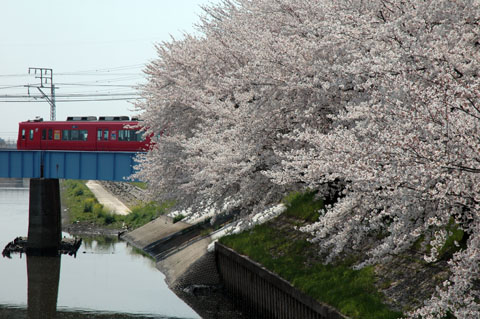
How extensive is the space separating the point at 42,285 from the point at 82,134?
15.4 meters

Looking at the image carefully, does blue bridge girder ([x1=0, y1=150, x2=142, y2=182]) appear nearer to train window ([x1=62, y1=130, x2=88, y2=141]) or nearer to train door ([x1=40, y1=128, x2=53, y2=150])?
train door ([x1=40, y1=128, x2=53, y2=150])

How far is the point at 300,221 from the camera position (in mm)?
27828

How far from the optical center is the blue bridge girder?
4319 centimetres

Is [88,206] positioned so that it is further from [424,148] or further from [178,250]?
[424,148]

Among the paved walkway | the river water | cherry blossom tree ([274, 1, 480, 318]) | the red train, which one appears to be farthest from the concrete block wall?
the paved walkway

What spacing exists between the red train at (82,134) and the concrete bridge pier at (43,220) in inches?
125

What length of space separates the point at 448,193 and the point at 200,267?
23.2 meters

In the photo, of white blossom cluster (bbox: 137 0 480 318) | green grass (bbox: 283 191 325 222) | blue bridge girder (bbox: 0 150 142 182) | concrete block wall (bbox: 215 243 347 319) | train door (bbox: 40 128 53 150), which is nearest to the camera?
white blossom cluster (bbox: 137 0 480 318)

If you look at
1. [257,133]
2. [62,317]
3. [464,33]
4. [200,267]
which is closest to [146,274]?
[200,267]

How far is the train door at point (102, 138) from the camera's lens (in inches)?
1809

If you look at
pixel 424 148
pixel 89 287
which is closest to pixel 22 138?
pixel 89 287

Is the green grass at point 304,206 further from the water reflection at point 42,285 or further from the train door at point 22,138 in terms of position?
the train door at point 22,138

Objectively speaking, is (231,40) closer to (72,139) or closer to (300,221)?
(300,221)

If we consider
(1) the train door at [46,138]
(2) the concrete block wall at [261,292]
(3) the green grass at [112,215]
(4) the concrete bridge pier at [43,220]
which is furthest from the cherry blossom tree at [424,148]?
(3) the green grass at [112,215]
